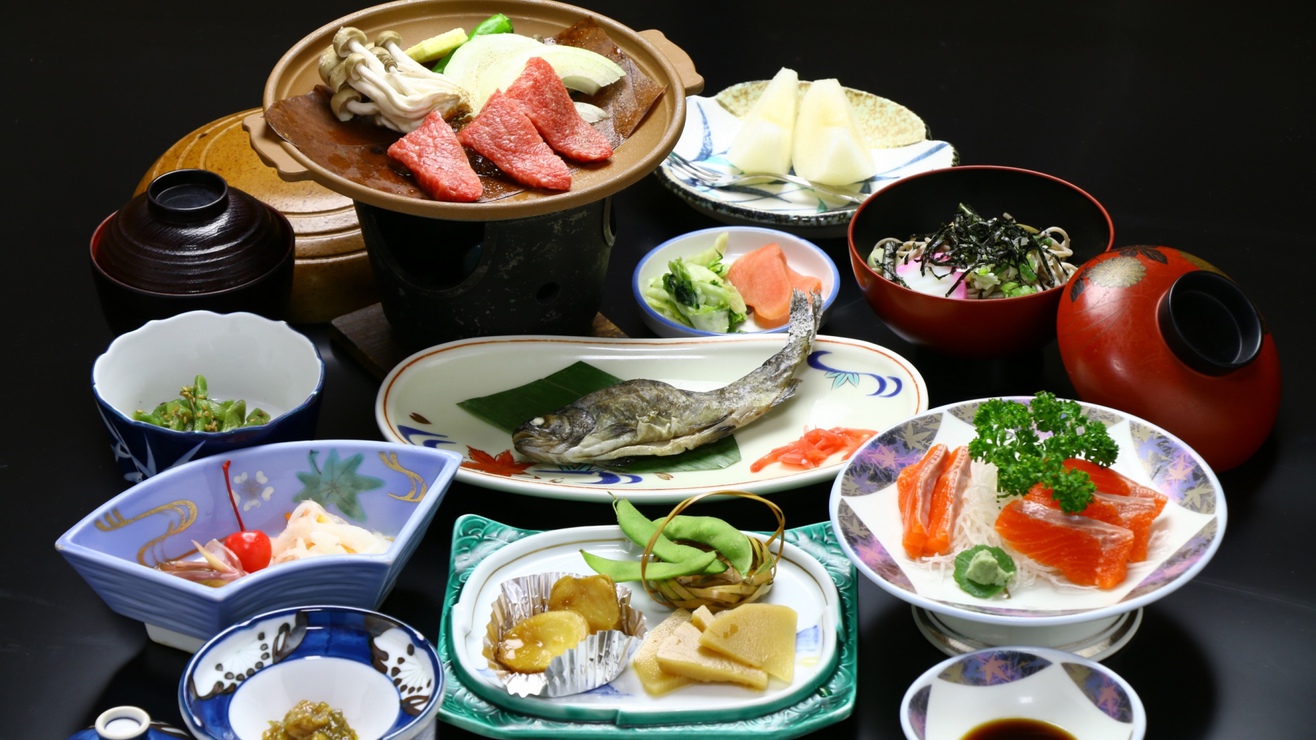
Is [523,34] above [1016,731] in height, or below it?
above

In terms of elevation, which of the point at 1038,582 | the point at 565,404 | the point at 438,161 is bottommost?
the point at 565,404

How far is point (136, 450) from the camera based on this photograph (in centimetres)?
194

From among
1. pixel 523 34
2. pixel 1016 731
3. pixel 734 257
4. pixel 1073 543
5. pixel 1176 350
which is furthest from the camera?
pixel 734 257

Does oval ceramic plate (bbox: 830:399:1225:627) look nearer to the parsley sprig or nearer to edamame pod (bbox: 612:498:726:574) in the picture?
the parsley sprig

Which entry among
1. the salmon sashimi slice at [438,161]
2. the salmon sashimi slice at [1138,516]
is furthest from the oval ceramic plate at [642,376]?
the salmon sashimi slice at [1138,516]

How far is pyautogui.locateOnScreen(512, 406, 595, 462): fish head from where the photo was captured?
208cm

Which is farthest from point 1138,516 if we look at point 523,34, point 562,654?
point 523,34

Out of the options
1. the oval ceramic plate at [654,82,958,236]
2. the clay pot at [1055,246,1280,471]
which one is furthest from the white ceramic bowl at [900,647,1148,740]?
the oval ceramic plate at [654,82,958,236]

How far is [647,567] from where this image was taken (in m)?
1.78

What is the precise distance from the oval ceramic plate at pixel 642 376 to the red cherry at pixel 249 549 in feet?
1.14

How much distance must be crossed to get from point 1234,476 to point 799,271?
95cm

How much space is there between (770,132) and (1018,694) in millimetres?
1557

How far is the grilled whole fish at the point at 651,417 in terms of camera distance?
2090 mm

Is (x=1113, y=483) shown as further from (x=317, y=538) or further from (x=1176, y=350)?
→ (x=317, y=538)
